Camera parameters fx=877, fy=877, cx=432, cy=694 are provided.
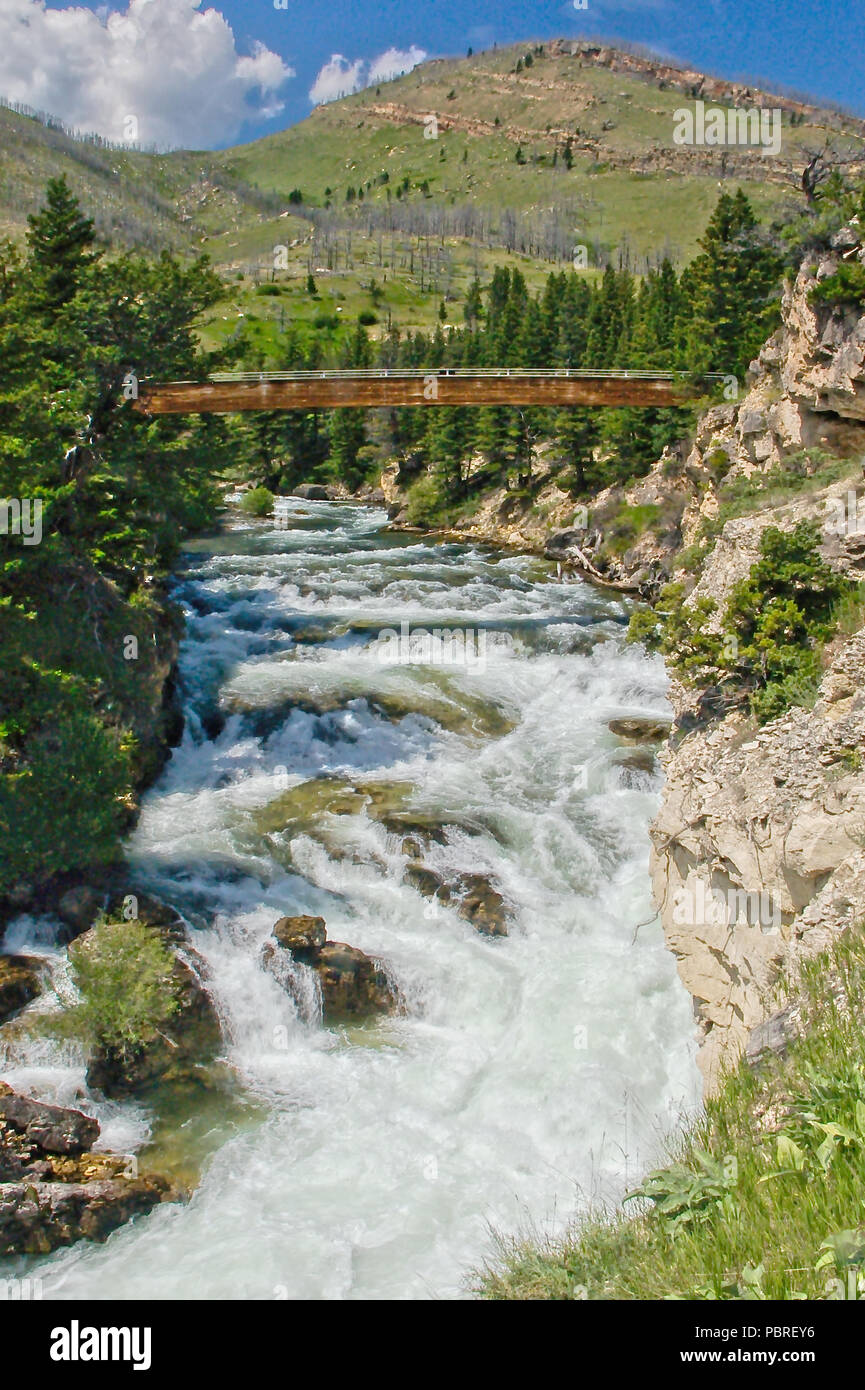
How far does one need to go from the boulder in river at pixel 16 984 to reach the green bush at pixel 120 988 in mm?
Answer: 660

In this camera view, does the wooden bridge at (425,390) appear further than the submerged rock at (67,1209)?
Yes

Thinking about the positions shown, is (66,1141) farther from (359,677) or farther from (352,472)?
(352,472)

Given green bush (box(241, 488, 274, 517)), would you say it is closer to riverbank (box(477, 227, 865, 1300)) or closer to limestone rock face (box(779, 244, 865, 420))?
limestone rock face (box(779, 244, 865, 420))

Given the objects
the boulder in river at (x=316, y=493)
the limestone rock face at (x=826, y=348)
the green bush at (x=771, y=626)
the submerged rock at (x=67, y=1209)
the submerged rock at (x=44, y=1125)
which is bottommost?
the submerged rock at (x=67, y=1209)

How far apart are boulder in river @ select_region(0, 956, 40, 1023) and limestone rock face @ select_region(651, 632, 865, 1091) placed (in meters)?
10.4

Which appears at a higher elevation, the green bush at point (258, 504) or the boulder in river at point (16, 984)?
the green bush at point (258, 504)

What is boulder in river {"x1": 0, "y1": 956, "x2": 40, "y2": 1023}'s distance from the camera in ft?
46.6

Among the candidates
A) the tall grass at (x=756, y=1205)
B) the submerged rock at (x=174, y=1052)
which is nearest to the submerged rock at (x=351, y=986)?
the submerged rock at (x=174, y=1052)

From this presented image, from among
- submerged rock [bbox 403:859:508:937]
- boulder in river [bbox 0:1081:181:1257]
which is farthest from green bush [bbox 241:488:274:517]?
boulder in river [bbox 0:1081:181:1257]

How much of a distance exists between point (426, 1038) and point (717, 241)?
43.3 m

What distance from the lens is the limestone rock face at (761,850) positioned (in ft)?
32.2

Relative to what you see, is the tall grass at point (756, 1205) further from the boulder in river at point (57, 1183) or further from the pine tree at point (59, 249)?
the pine tree at point (59, 249)

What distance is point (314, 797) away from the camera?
21500 millimetres
